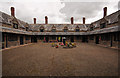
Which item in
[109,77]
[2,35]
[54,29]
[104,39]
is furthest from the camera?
[54,29]

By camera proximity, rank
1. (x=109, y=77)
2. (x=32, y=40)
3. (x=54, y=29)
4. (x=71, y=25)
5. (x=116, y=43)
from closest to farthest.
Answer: (x=109, y=77)
(x=116, y=43)
(x=32, y=40)
(x=54, y=29)
(x=71, y=25)

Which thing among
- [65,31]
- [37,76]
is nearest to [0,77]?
[37,76]

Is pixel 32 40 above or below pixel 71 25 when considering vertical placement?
below

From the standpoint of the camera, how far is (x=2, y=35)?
32.7ft

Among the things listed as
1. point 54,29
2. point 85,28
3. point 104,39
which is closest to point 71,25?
point 85,28

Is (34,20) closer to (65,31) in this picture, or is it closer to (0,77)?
(65,31)

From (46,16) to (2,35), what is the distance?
64.6 feet

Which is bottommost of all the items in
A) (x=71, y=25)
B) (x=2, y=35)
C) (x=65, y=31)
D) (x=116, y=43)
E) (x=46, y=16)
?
(x=116, y=43)

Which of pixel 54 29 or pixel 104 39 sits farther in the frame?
pixel 54 29

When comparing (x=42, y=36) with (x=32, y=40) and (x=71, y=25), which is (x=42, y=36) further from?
(x=71, y=25)

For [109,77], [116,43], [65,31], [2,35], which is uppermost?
[65,31]

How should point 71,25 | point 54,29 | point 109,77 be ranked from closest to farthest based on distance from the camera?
point 109,77 → point 54,29 → point 71,25

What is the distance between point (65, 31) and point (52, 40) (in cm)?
748

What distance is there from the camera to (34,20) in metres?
26.1
